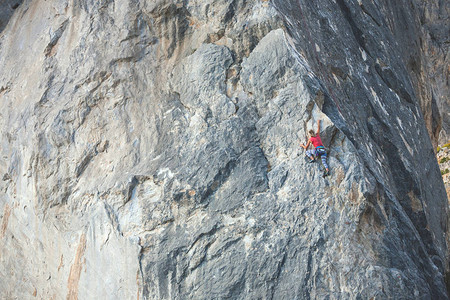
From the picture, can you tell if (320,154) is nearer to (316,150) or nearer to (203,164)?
(316,150)

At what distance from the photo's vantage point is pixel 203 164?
376 inches

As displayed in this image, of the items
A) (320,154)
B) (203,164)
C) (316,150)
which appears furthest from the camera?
(203,164)

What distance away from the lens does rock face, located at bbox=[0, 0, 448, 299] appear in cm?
888

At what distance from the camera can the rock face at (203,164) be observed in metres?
8.88

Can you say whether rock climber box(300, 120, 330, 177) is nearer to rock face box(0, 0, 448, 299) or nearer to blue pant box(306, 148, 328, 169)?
blue pant box(306, 148, 328, 169)

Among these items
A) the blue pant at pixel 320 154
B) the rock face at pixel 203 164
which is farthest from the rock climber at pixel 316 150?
the rock face at pixel 203 164

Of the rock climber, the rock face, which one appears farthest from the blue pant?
the rock face

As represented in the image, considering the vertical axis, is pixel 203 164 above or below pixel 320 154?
above

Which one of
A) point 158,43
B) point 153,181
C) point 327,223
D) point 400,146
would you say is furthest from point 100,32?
point 400,146

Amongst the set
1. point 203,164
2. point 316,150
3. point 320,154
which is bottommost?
point 320,154

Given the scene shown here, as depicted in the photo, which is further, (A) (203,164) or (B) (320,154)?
(A) (203,164)

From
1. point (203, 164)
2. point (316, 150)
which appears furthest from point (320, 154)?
point (203, 164)

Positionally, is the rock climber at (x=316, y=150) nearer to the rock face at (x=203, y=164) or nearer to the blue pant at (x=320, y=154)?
the blue pant at (x=320, y=154)

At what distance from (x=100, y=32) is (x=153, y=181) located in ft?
13.1
